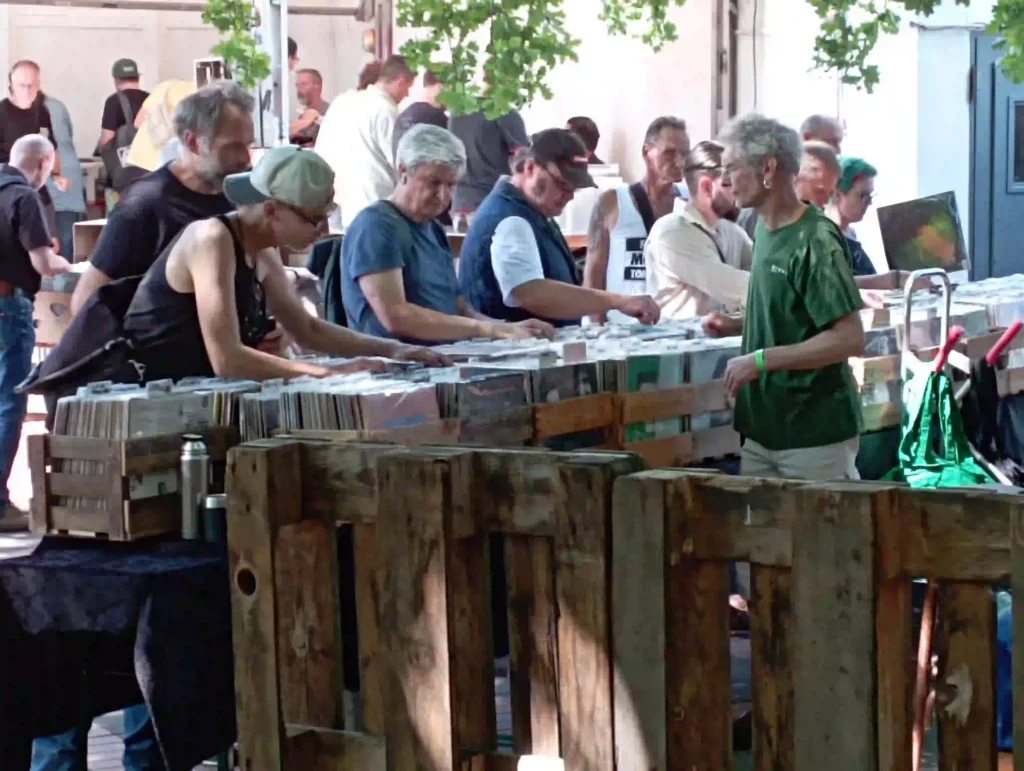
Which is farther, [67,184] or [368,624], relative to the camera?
[67,184]

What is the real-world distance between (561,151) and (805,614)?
11.6ft

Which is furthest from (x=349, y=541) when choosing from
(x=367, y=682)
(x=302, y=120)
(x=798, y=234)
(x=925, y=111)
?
(x=302, y=120)

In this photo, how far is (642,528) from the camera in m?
2.94

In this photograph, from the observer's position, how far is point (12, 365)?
26.9 feet

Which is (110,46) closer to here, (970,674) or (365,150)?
(365,150)

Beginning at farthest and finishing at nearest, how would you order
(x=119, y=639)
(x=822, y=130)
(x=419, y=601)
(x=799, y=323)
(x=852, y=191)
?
(x=822, y=130) < (x=852, y=191) < (x=799, y=323) < (x=119, y=639) < (x=419, y=601)

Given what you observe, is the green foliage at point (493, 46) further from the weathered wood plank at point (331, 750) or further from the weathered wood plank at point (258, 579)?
the weathered wood plank at point (331, 750)

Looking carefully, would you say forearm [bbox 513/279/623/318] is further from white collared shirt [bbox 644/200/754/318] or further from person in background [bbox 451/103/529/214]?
person in background [bbox 451/103/529/214]

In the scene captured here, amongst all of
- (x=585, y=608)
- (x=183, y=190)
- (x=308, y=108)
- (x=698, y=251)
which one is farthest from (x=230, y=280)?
(x=308, y=108)

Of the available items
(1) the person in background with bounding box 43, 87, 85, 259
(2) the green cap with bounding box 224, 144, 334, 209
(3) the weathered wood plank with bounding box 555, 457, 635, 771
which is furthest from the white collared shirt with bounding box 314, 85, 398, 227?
(3) the weathered wood plank with bounding box 555, 457, 635, 771

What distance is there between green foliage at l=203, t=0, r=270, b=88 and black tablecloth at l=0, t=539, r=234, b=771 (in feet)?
18.4

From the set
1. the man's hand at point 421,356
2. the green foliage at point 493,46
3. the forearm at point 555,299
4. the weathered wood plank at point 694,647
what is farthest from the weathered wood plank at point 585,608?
the green foliage at point 493,46

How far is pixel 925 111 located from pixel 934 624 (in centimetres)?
795

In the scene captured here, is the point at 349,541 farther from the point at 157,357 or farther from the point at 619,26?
the point at 619,26
